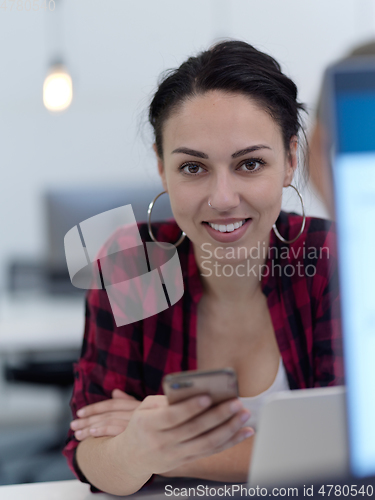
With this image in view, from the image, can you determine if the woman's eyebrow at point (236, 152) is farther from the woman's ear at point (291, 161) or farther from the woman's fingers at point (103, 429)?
the woman's fingers at point (103, 429)

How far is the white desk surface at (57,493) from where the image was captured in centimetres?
52

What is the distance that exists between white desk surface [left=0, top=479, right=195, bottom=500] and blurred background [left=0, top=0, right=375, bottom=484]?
0.36m

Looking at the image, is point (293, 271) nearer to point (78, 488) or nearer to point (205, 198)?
point (205, 198)

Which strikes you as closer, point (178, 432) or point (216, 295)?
point (178, 432)

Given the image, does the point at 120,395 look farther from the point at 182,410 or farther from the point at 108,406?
the point at 182,410

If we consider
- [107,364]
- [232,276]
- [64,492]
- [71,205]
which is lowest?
[64,492]

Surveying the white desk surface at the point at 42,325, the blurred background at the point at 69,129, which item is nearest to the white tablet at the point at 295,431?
the blurred background at the point at 69,129

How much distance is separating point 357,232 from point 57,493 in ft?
1.56

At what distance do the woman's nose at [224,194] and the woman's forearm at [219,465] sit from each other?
0.86ft

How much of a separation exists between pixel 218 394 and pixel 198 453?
0.10 metres

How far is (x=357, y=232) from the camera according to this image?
0.26m

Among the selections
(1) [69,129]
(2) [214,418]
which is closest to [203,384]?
(2) [214,418]

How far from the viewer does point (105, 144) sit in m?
2.89

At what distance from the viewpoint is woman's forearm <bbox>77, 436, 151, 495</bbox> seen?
0.53m
